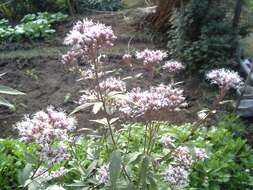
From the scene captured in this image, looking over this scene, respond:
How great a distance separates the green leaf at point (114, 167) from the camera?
2.01 metres

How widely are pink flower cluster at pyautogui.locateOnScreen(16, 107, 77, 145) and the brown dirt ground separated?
6.68 ft

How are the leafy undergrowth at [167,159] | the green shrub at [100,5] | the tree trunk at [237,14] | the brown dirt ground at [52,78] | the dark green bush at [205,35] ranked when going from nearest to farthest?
the leafy undergrowth at [167,159] → the brown dirt ground at [52,78] → the dark green bush at [205,35] → the tree trunk at [237,14] → the green shrub at [100,5]

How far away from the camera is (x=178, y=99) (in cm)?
234

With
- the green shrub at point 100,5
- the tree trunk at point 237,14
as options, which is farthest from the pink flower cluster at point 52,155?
the green shrub at point 100,5

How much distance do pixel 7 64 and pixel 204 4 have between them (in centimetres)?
247

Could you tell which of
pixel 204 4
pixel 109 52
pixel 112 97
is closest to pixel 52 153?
pixel 112 97

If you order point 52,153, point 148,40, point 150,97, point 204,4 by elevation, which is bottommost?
point 148,40

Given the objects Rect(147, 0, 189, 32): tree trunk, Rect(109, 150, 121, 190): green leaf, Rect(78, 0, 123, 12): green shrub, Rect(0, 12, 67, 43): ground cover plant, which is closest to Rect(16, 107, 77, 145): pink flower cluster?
Rect(109, 150, 121, 190): green leaf

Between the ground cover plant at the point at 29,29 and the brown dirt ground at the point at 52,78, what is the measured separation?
0.17 metres

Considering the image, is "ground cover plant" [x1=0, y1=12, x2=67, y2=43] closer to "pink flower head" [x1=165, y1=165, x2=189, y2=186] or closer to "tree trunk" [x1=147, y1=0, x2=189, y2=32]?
"tree trunk" [x1=147, y1=0, x2=189, y2=32]

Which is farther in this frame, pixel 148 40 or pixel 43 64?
pixel 148 40

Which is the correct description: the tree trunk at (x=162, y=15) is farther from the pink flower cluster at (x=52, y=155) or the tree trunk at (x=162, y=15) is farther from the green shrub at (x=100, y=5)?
the pink flower cluster at (x=52, y=155)

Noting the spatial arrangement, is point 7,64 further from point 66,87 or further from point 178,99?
point 178,99

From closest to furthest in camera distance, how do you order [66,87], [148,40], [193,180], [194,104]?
[193,180] < [194,104] < [66,87] < [148,40]
